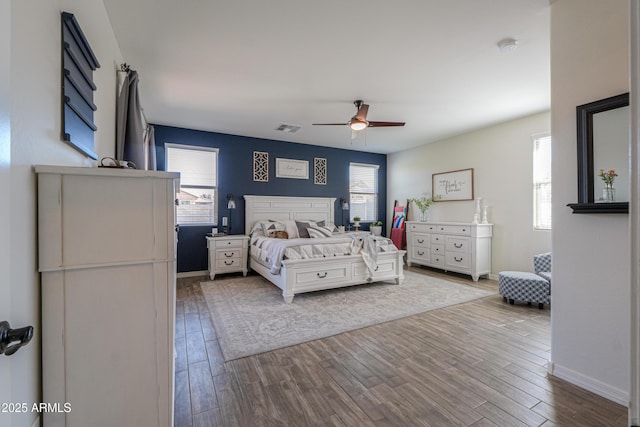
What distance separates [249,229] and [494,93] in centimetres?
454

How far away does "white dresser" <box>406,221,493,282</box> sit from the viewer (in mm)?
4824

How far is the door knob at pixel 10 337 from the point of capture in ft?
2.10

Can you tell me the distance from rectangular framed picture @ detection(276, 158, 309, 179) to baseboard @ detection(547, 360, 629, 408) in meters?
5.06

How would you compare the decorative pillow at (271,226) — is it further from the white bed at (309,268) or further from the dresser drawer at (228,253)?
the dresser drawer at (228,253)

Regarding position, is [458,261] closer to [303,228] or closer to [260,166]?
[303,228]

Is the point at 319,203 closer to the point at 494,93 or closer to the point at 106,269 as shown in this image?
the point at 494,93

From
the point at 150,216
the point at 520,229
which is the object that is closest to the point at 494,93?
the point at 520,229

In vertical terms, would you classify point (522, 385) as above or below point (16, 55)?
below

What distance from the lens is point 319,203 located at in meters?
6.36

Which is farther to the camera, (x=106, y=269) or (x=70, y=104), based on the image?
(x=70, y=104)

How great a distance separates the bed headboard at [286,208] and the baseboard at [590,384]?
15.4ft

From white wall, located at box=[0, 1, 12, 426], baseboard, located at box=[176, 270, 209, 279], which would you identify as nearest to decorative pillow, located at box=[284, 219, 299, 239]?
baseboard, located at box=[176, 270, 209, 279]

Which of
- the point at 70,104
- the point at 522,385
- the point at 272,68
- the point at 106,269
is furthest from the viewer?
the point at 272,68

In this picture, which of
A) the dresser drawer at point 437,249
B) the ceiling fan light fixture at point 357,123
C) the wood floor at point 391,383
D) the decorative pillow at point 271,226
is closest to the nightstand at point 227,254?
the decorative pillow at point 271,226
